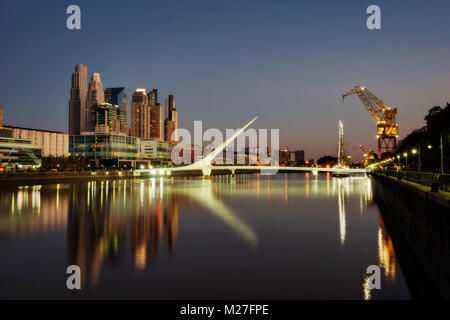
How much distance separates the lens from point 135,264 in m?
10.8

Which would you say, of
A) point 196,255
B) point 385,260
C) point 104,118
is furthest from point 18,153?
point 385,260

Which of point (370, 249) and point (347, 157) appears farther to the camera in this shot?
point (347, 157)

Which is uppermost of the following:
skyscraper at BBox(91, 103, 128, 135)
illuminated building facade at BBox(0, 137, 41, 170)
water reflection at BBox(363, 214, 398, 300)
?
skyscraper at BBox(91, 103, 128, 135)

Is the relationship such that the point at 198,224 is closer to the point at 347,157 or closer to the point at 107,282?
the point at 107,282

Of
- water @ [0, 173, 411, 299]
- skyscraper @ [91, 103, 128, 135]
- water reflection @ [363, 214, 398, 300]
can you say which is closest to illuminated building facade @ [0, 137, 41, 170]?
skyscraper @ [91, 103, 128, 135]

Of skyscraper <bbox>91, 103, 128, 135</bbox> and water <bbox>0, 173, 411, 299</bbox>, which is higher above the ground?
skyscraper <bbox>91, 103, 128, 135</bbox>

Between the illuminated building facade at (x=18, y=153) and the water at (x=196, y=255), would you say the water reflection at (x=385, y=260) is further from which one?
the illuminated building facade at (x=18, y=153)

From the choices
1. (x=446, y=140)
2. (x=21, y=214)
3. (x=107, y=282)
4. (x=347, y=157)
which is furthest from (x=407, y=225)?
(x=347, y=157)

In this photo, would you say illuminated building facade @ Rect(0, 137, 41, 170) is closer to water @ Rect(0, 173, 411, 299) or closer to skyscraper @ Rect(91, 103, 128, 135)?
skyscraper @ Rect(91, 103, 128, 135)

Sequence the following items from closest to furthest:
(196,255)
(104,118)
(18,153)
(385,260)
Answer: (385,260) → (196,255) → (18,153) → (104,118)

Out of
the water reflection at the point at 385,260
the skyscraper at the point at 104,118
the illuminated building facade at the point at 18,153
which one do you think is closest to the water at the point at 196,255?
the water reflection at the point at 385,260

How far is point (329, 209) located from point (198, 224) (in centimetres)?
1035

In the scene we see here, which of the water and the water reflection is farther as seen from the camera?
the water reflection

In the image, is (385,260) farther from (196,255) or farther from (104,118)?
(104,118)
